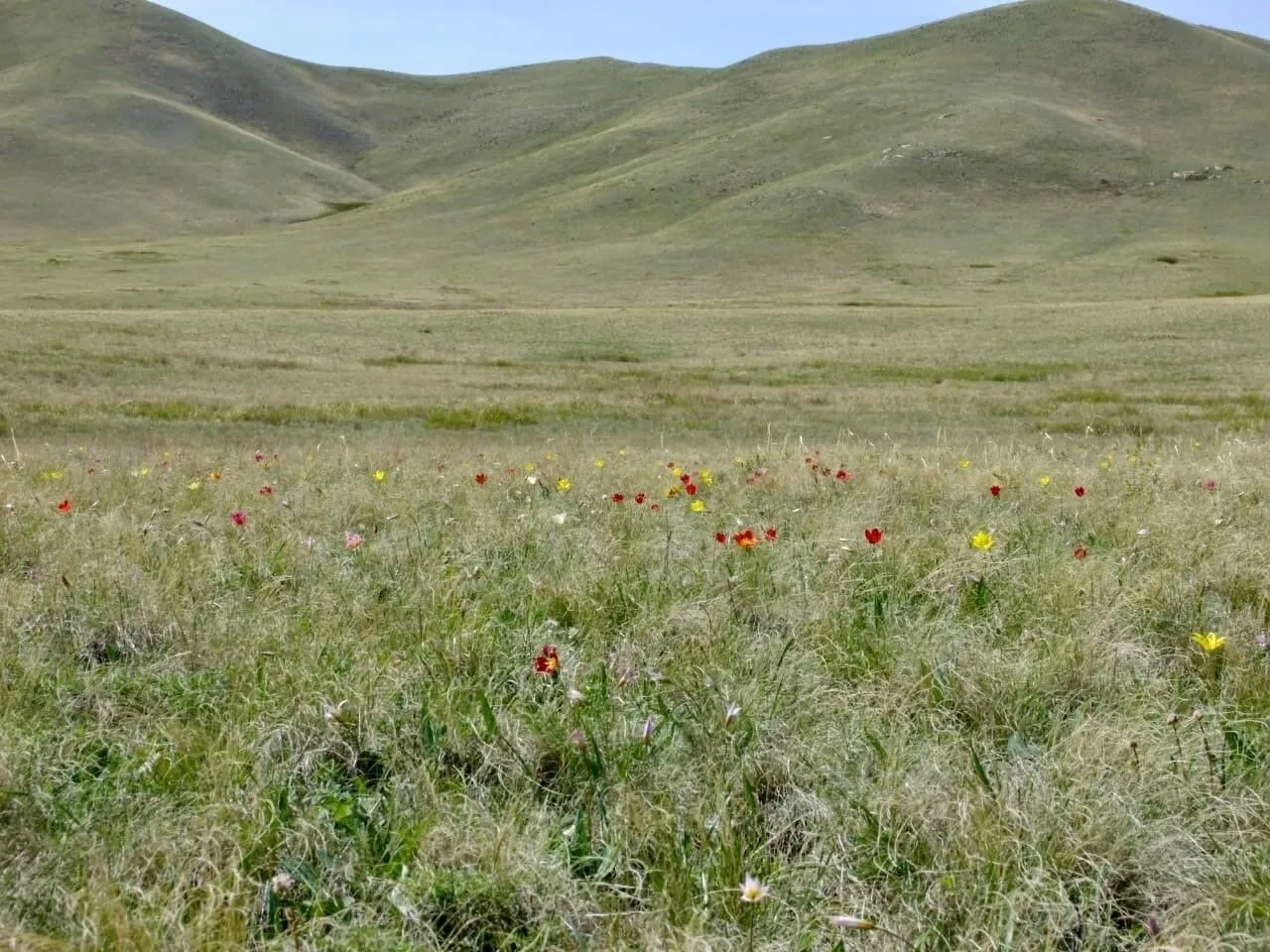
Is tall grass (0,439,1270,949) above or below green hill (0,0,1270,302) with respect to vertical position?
below

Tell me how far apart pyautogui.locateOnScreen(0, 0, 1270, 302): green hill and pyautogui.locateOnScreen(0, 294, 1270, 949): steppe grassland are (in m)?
50.5

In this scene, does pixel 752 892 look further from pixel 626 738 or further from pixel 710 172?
pixel 710 172

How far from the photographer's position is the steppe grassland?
2.15m

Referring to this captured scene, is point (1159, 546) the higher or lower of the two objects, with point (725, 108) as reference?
lower

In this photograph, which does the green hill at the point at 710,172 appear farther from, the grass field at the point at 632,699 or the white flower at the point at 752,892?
the white flower at the point at 752,892

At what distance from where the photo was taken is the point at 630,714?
291 centimetres

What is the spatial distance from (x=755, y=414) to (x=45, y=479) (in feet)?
46.4

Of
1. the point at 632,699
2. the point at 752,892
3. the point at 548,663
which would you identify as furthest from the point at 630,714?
the point at 752,892

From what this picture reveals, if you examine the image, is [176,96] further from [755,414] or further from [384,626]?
[384,626]

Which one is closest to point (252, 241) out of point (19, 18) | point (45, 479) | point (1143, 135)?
point (1143, 135)

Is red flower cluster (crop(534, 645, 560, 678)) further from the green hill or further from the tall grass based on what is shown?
the green hill

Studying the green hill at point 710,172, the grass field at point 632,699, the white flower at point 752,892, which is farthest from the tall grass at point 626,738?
the green hill at point 710,172

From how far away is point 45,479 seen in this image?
21.6 ft

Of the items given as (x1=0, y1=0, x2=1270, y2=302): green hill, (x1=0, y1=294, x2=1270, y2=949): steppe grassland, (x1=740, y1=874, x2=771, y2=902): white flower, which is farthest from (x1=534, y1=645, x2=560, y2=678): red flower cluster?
(x1=0, y1=0, x2=1270, y2=302): green hill
